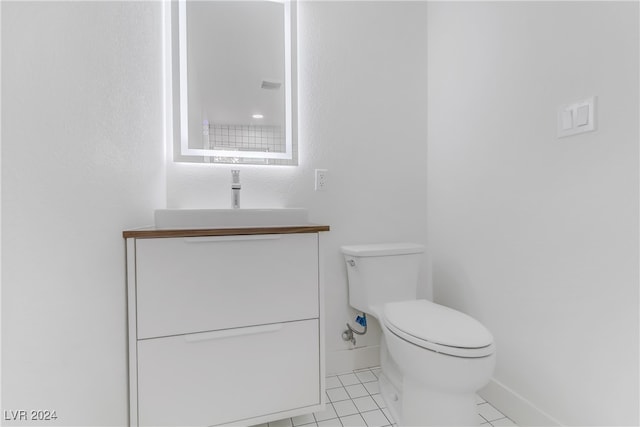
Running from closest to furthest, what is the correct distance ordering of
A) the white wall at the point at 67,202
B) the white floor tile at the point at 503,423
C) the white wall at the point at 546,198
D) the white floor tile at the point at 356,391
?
the white wall at the point at 67,202, the white wall at the point at 546,198, the white floor tile at the point at 503,423, the white floor tile at the point at 356,391

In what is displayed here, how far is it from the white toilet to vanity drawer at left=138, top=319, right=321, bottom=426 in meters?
0.34

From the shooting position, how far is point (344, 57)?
65.1 inches

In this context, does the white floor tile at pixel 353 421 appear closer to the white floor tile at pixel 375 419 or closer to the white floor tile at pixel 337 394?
the white floor tile at pixel 375 419

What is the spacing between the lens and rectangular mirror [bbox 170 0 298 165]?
1.46 metres

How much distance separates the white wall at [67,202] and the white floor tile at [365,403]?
914mm

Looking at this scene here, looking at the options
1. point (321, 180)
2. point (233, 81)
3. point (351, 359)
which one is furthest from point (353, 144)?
point (351, 359)

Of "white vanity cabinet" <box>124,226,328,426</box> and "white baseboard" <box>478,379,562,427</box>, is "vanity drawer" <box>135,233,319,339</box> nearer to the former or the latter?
"white vanity cabinet" <box>124,226,328,426</box>

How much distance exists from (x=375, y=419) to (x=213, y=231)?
102 cm

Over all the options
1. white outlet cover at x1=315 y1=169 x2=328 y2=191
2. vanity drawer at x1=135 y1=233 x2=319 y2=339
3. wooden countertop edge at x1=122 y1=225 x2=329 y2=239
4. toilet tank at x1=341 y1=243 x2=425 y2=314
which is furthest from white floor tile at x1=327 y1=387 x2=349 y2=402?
white outlet cover at x1=315 y1=169 x2=328 y2=191

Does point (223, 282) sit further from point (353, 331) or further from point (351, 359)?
point (351, 359)

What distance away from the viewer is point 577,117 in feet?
3.31

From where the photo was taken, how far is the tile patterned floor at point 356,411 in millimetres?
1230

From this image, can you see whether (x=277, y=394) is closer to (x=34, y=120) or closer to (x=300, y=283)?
(x=300, y=283)

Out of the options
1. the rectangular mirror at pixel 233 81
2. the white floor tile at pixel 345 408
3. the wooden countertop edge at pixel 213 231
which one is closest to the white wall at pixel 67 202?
the wooden countertop edge at pixel 213 231
